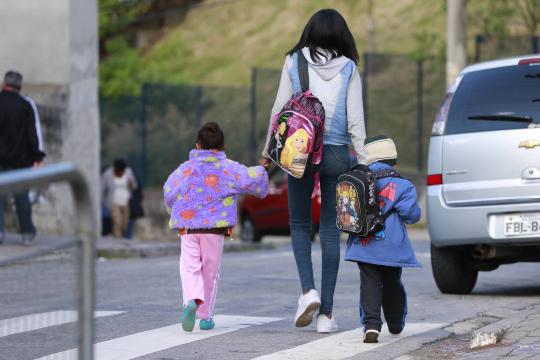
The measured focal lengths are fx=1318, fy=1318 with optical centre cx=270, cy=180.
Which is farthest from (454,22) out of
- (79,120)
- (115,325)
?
(115,325)

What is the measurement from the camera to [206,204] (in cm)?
779

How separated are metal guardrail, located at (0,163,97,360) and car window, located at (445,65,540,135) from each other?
587cm

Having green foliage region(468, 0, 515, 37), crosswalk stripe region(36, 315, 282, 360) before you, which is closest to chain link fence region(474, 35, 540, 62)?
green foliage region(468, 0, 515, 37)

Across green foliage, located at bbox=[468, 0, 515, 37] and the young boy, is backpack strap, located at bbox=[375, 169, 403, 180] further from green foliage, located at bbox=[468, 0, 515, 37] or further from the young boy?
green foliage, located at bbox=[468, 0, 515, 37]

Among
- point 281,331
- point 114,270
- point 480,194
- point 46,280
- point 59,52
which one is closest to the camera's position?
point 46,280

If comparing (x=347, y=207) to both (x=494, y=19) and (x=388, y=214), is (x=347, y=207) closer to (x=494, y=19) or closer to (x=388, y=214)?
(x=388, y=214)

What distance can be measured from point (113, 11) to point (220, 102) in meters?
33.1

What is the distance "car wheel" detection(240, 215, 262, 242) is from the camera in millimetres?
22125

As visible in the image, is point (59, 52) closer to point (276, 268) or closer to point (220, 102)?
point (276, 268)

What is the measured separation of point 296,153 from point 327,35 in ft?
2.57

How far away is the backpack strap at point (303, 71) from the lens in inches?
305

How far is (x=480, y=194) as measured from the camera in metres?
9.42

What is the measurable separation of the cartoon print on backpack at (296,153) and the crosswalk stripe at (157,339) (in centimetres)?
106

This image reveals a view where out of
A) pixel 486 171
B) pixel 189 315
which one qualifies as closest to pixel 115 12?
pixel 486 171
